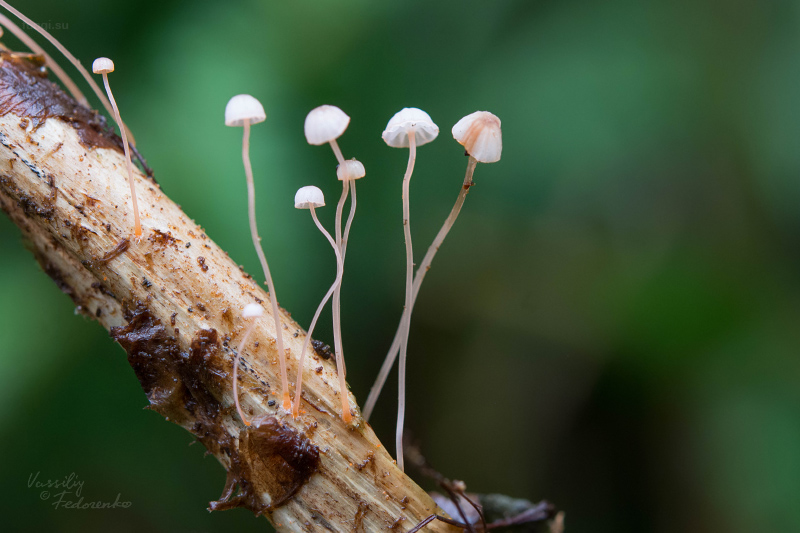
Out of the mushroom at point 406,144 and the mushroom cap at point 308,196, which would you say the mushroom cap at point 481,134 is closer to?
the mushroom at point 406,144

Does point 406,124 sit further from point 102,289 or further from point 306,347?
point 102,289

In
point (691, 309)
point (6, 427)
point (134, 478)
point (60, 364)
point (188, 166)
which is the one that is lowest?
point (134, 478)

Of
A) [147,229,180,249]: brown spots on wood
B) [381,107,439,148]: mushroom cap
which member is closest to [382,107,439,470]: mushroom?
[381,107,439,148]: mushroom cap

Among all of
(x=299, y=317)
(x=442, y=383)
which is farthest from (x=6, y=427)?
(x=442, y=383)

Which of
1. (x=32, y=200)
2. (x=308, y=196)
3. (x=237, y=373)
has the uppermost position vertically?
(x=308, y=196)

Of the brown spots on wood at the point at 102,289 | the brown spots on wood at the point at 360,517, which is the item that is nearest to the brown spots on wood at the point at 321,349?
the brown spots on wood at the point at 360,517

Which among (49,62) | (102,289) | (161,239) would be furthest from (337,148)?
(49,62)

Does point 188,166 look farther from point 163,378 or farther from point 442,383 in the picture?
point 442,383
